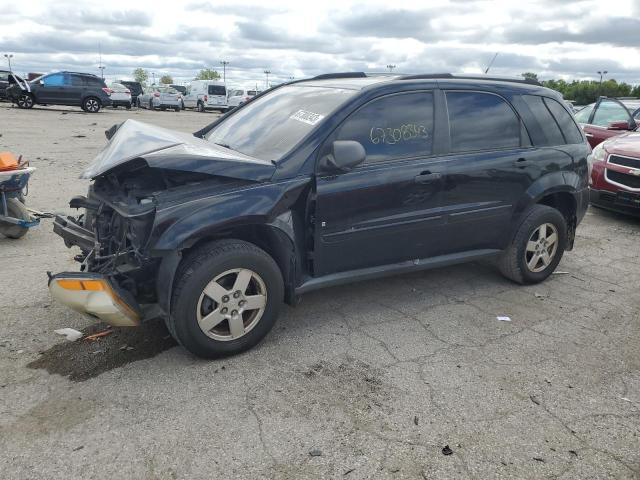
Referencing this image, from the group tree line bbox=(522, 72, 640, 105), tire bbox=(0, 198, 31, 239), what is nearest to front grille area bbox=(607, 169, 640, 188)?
tire bbox=(0, 198, 31, 239)

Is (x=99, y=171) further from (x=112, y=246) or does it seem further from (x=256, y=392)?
(x=256, y=392)

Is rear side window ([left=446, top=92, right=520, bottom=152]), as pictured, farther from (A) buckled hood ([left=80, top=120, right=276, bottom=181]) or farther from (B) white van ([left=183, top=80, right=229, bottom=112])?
(B) white van ([left=183, top=80, right=229, bottom=112])

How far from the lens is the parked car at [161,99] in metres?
33.8

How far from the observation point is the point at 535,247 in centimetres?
478

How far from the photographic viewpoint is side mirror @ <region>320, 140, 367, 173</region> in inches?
134

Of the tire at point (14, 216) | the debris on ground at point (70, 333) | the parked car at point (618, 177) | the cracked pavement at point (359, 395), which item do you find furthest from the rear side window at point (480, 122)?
the tire at point (14, 216)

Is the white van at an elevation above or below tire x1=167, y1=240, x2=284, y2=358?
above

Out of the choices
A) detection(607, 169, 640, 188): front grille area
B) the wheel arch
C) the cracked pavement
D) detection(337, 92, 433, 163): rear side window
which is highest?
detection(337, 92, 433, 163): rear side window

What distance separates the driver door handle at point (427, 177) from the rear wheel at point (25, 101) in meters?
25.2

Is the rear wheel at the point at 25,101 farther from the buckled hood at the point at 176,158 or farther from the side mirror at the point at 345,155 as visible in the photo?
the side mirror at the point at 345,155

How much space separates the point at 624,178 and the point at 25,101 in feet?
82.6

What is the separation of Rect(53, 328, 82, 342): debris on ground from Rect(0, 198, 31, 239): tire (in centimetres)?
223

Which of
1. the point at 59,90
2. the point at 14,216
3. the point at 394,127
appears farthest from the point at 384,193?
the point at 59,90

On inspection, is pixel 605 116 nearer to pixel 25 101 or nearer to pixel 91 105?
pixel 91 105
